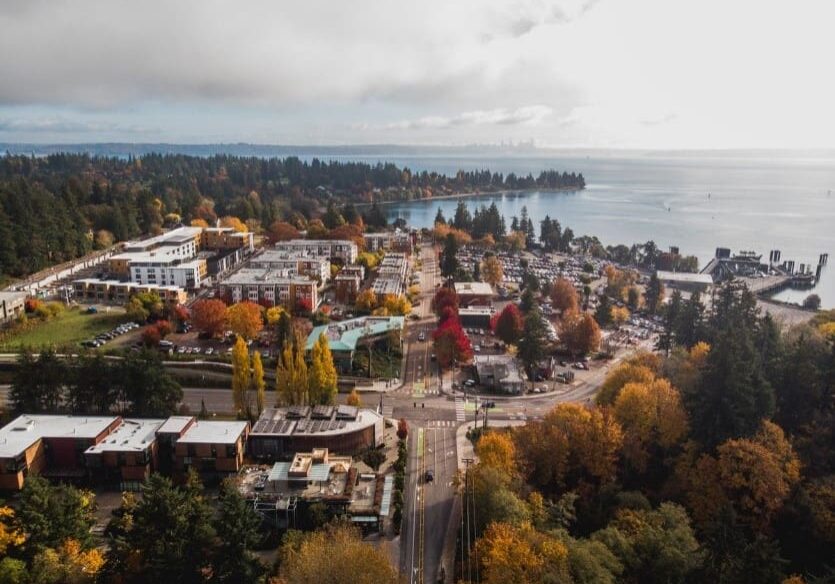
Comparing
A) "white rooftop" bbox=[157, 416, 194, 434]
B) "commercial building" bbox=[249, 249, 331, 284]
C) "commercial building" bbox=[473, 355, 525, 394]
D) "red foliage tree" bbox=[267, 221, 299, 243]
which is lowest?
"commercial building" bbox=[473, 355, 525, 394]

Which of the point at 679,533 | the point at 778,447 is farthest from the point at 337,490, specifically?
the point at 778,447

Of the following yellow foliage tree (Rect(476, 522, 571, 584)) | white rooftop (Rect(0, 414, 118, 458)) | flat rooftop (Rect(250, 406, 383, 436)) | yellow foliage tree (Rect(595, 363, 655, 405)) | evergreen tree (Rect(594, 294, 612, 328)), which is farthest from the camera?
evergreen tree (Rect(594, 294, 612, 328))

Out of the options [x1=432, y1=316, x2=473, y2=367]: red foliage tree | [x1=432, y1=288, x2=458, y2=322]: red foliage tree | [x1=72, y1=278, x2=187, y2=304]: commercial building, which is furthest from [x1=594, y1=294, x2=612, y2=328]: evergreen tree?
[x1=72, y1=278, x2=187, y2=304]: commercial building

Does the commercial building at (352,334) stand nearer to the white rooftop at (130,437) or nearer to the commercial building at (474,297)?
the commercial building at (474,297)

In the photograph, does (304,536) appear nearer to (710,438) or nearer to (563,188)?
(710,438)

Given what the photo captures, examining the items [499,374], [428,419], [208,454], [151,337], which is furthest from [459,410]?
[151,337]

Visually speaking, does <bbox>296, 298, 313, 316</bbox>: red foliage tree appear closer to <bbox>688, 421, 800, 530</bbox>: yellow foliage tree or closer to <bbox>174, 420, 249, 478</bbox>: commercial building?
<bbox>174, 420, 249, 478</bbox>: commercial building

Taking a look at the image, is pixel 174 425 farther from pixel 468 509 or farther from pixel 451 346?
pixel 451 346
